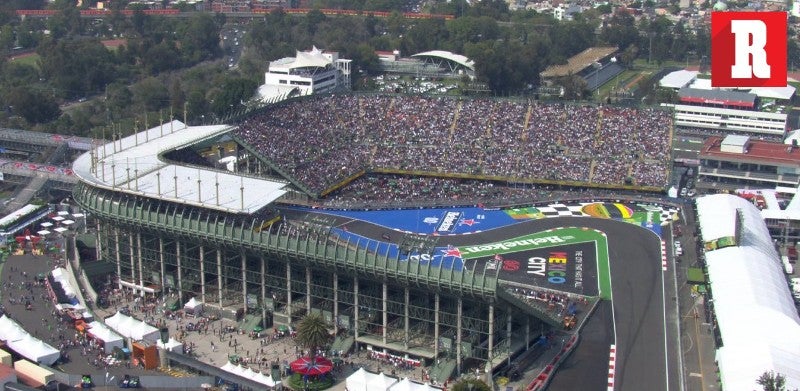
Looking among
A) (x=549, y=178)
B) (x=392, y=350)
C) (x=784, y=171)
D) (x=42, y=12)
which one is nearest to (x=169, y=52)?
(x=42, y=12)

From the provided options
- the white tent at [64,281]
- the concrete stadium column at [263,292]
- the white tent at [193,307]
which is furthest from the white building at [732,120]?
the white tent at [64,281]

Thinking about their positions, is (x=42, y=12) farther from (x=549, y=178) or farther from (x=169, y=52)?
(x=549, y=178)

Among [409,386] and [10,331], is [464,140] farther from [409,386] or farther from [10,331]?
[10,331]

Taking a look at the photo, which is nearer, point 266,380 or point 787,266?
point 266,380

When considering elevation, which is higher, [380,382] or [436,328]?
[436,328]

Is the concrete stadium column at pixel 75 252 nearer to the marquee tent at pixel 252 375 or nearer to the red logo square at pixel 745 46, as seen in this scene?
the marquee tent at pixel 252 375

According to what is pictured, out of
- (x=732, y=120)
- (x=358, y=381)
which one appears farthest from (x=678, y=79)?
(x=358, y=381)
